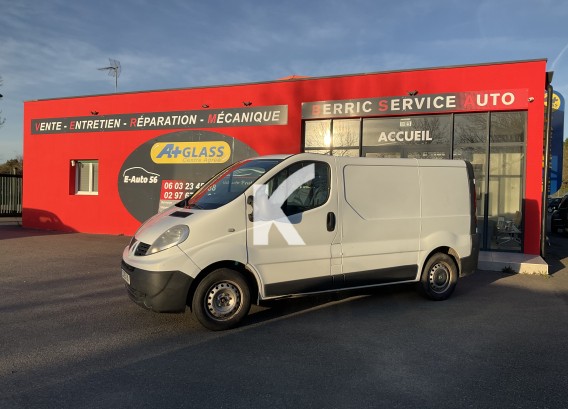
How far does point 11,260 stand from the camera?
31.1 feet

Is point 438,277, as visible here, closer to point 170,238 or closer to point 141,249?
point 170,238

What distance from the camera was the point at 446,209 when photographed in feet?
22.0

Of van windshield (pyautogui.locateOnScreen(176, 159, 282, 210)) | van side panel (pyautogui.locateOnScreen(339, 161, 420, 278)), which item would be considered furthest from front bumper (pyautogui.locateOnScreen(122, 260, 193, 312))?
van side panel (pyautogui.locateOnScreen(339, 161, 420, 278))

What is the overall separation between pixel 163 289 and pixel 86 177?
12.1 meters

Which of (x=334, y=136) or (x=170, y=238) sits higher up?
(x=334, y=136)

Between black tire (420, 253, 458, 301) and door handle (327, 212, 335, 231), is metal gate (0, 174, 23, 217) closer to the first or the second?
door handle (327, 212, 335, 231)

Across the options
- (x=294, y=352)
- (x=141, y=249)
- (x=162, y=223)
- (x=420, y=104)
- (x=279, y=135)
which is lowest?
(x=294, y=352)

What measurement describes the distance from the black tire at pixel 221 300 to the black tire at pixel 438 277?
285 centimetres

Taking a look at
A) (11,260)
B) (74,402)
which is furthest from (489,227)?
(11,260)

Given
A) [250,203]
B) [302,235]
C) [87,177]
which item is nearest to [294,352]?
[302,235]

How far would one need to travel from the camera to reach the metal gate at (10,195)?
19047 millimetres

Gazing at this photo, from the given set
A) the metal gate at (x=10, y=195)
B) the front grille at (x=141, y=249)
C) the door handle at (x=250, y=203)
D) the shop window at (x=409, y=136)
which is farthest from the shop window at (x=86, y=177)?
the door handle at (x=250, y=203)

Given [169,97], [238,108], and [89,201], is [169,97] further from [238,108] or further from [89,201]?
[89,201]

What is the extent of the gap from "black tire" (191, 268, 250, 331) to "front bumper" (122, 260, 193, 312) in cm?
17
